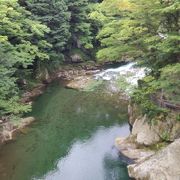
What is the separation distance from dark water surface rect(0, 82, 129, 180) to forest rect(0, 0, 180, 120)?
221cm

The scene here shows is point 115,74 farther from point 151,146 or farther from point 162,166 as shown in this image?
point 162,166

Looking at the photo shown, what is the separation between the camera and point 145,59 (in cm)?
2170

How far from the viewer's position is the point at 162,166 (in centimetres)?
1599

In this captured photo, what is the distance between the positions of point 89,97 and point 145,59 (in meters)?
11.1

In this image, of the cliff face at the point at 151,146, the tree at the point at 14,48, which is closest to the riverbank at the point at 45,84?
the tree at the point at 14,48

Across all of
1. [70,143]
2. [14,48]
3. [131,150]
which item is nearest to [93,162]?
[131,150]

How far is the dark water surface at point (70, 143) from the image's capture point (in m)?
19.7

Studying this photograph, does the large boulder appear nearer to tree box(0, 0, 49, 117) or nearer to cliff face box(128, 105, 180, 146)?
cliff face box(128, 105, 180, 146)

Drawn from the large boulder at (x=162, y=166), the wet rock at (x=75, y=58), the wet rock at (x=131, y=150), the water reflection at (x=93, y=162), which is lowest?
the water reflection at (x=93, y=162)

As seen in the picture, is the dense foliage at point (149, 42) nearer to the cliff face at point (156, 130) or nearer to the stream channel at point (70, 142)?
the cliff face at point (156, 130)

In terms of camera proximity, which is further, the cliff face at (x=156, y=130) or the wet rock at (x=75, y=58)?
the wet rock at (x=75, y=58)

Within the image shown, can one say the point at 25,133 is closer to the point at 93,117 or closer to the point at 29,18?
the point at 93,117

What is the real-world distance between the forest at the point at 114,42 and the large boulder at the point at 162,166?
11.2ft

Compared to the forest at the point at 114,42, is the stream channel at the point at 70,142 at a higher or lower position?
lower
